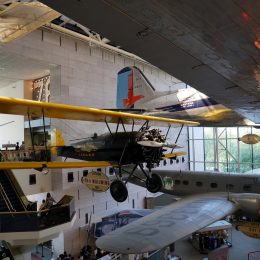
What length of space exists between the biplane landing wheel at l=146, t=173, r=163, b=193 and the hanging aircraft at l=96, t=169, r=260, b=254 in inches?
30.2

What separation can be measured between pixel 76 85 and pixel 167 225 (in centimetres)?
1018

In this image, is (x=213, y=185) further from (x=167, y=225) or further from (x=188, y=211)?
(x=167, y=225)

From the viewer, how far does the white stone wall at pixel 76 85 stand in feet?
44.9

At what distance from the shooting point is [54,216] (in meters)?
8.46

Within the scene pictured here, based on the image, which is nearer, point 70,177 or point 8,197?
point 8,197

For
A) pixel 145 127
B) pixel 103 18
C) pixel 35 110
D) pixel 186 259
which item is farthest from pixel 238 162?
pixel 103 18

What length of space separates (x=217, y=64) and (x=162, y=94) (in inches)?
375

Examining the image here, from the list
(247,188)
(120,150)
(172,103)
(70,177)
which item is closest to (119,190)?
(120,150)

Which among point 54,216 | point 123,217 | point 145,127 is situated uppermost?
point 145,127

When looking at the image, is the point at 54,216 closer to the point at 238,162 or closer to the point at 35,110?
the point at 35,110

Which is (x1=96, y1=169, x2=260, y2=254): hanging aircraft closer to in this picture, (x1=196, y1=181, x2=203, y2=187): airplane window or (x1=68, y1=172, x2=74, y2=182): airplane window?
(x1=196, y1=181, x2=203, y2=187): airplane window

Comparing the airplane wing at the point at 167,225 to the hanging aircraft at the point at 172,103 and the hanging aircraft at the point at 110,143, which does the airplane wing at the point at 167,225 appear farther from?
the hanging aircraft at the point at 172,103

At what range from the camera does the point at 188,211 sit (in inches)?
340

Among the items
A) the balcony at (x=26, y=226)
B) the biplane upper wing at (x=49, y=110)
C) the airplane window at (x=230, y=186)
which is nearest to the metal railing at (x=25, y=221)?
the balcony at (x=26, y=226)
